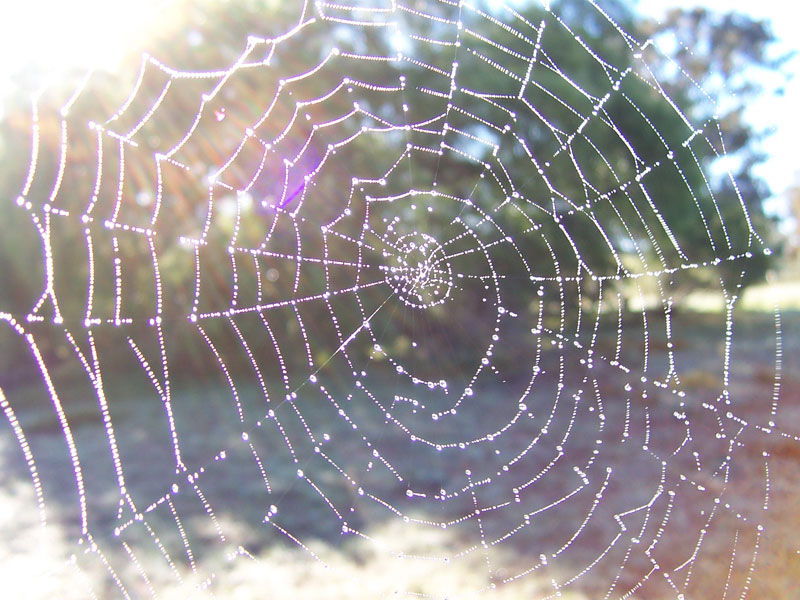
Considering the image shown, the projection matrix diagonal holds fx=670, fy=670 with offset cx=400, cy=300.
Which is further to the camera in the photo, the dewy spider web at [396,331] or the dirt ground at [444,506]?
Answer: the dewy spider web at [396,331]

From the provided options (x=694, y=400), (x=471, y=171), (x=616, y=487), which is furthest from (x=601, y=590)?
(x=471, y=171)

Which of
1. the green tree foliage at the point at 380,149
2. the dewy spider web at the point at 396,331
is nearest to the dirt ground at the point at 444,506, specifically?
the dewy spider web at the point at 396,331

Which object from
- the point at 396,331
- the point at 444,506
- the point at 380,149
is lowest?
the point at 444,506

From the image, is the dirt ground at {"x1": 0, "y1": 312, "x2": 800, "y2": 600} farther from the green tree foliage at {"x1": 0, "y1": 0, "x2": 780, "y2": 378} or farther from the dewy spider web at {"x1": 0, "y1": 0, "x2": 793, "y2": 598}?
the green tree foliage at {"x1": 0, "y1": 0, "x2": 780, "y2": 378}

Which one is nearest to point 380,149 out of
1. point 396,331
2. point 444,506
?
point 396,331

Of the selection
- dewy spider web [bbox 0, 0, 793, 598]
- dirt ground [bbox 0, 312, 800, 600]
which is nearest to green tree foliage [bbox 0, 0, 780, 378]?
dewy spider web [bbox 0, 0, 793, 598]

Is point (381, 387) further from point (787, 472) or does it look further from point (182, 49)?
point (787, 472)

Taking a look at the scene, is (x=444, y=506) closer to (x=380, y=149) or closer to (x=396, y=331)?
(x=380, y=149)

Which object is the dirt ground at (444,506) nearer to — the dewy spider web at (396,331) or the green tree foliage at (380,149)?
the dewy spider web at (396,331)
